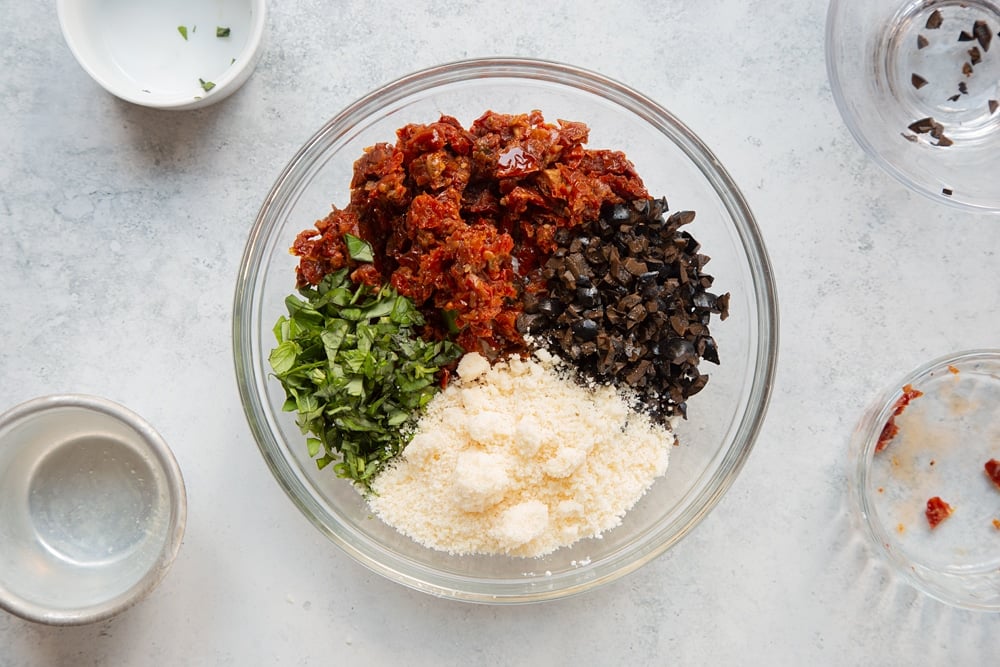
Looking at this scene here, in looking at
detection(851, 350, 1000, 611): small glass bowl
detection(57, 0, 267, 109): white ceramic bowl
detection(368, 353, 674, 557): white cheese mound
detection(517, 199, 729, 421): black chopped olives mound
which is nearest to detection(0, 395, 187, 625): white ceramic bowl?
detection(368, 353, 674, 557): white cheese mound

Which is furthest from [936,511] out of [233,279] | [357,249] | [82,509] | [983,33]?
[82,509]

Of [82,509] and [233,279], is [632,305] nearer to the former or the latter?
[233,279]

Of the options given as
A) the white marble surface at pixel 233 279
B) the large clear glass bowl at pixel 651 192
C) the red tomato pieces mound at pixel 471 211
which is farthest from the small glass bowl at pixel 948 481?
the red tomato pieces mound at pixel 471 211

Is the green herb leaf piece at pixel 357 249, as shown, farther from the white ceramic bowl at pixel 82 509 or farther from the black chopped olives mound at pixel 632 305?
the white ceramic bowl at pixel 82 509

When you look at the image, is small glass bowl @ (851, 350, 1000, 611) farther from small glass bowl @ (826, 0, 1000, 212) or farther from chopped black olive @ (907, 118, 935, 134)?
chopped black olive @ (907, 118, 935, 134)

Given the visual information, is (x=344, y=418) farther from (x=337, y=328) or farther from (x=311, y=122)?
(x=311, y=122)
